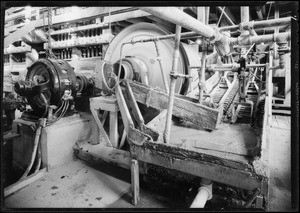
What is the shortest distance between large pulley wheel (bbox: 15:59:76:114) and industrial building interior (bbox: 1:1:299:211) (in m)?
0.02

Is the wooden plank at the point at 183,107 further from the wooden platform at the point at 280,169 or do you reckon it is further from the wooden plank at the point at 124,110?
the wooden platform at the point at 280,169

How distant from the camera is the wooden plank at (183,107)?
252cm

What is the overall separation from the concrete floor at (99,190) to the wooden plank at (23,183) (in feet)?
0.22

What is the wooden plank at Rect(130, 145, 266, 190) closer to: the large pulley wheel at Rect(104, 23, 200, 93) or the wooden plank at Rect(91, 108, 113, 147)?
the wooden plank at Rect(91, 108, 113, 147)

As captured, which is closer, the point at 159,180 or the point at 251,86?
the point at 159,180

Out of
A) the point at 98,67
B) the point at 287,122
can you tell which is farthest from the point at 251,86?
the point at 98,67

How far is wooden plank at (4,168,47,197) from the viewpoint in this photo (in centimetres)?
288

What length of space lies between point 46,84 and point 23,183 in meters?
1.72

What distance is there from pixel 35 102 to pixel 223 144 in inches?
140

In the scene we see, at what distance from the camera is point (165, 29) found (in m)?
4.83

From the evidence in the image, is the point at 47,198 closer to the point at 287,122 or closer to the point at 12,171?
the point at 12,171

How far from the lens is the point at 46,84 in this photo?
3.62 meters

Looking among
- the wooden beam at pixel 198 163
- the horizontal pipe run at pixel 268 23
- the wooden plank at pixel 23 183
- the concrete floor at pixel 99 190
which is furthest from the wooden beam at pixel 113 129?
the horizontal pipe run at pixel 268 23

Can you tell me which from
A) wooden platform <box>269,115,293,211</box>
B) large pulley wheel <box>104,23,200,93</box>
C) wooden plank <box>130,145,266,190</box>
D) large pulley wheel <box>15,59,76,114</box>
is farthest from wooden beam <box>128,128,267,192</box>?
large pulley wheel <box>104,23,200,93</box>
